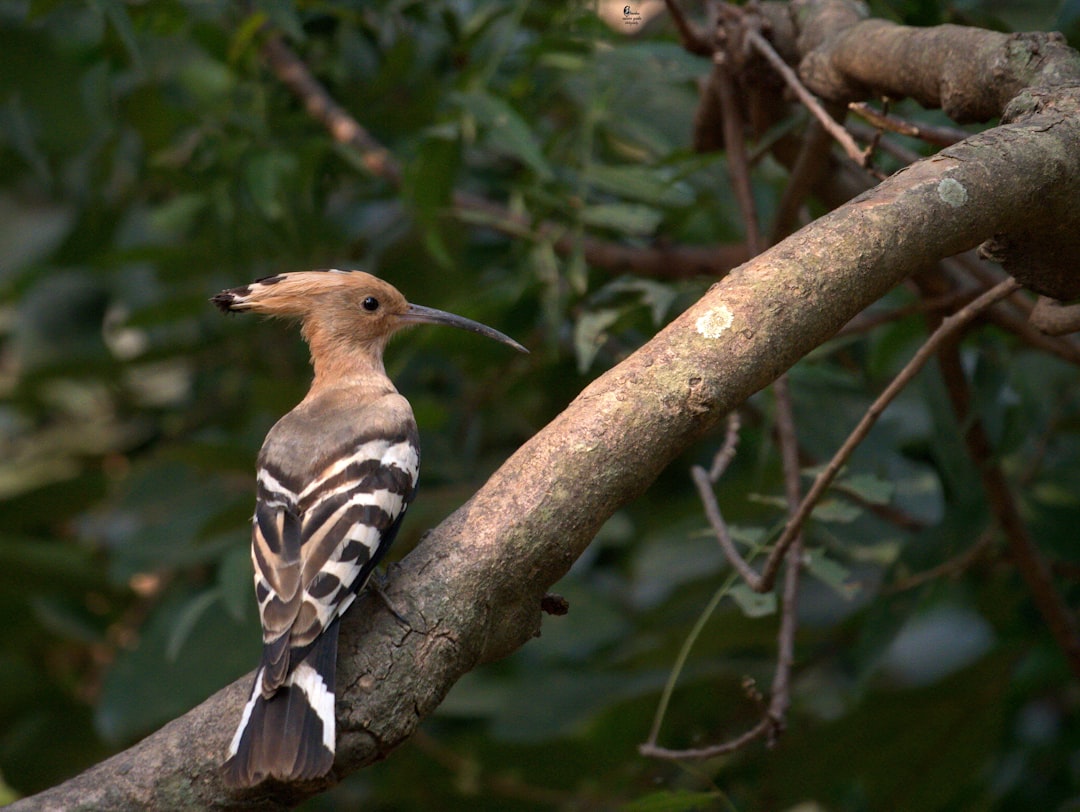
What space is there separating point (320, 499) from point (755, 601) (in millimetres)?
858

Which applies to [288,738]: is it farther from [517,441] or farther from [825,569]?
[517,441]

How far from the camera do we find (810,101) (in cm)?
224

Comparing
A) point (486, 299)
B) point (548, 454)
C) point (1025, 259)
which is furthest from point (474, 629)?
point (486, 299)

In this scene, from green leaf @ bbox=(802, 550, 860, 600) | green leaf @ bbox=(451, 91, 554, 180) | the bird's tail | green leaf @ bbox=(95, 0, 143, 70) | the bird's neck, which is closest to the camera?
the bird's tail

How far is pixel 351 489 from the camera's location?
2365 mm

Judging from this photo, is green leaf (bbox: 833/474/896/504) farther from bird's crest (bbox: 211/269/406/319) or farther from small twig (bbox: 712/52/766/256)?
bird's crest (bbox: 211/269/406/319)

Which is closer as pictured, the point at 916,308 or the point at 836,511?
the point at 836,511

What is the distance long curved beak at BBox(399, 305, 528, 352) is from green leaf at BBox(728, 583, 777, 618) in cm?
88

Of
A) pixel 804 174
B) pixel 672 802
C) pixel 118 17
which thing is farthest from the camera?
pixel 804 174

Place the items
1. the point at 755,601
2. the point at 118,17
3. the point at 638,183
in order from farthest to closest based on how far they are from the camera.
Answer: the point at 638,183 → the point at 118,17 → the point at 755,601

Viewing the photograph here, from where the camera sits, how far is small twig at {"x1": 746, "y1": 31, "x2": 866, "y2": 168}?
2.08 meters

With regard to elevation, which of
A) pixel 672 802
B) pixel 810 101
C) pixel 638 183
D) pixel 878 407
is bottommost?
pixel 672 802

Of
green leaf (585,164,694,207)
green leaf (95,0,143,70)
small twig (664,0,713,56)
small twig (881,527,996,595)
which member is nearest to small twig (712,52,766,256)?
small twig (664,0,713,56)

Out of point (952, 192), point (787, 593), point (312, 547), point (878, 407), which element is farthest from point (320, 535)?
point (952, 192)
